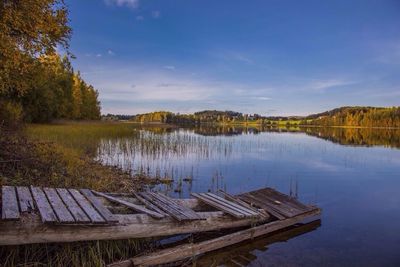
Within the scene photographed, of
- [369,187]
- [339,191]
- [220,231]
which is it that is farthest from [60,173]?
[369,187]

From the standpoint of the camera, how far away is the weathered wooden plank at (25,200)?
222 inches

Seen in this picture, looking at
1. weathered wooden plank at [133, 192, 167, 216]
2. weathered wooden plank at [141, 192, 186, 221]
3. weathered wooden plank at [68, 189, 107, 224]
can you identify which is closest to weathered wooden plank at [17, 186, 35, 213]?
weathered wooden plank at [68, 189, 107, 224]

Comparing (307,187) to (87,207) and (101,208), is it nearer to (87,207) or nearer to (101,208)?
(101,208)

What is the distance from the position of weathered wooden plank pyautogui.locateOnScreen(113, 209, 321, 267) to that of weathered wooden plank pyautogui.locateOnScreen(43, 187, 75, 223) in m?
1.20

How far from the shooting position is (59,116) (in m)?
49.2

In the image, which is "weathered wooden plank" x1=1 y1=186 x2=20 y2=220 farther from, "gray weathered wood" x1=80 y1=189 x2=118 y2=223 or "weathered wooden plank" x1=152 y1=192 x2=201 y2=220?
"weathered wooden plank" x1=152 y1=192 x2=201 y2=220

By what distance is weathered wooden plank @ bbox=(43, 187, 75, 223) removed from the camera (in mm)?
5487

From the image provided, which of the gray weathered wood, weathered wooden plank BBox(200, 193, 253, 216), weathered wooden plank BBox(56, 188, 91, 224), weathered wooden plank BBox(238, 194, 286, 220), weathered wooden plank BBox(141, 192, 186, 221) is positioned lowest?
weathered wooden plank BBox(238, 194, 286, 220)

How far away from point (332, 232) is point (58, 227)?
25.9 ft

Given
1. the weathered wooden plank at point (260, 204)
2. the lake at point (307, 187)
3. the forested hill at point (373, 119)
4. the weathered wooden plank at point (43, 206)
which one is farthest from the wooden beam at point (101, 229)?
the forested hill at point (373, 119)

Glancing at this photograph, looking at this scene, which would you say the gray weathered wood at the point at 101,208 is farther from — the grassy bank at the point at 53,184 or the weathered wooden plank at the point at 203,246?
the weathered wooden plank at the point at 203,246

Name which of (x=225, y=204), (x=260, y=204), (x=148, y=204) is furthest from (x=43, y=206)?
(x=260, y=204)

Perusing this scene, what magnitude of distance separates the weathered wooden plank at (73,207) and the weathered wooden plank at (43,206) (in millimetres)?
341

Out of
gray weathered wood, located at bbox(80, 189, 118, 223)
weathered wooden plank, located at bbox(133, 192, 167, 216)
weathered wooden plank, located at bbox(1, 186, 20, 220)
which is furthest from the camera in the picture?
weathered wooden plank, located at bbox(133, 192, 167, 216)
